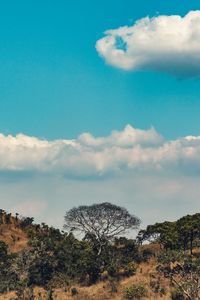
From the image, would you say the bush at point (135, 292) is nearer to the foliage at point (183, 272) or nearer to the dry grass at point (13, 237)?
the foliage at point (183, 272)

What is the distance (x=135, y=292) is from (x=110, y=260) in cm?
1054

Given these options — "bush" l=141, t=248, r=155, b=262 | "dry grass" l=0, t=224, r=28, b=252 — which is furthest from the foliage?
"dry grass" l=0, t=224, r=28, b=252

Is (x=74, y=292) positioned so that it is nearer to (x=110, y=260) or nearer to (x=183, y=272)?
(x=110, y=260)

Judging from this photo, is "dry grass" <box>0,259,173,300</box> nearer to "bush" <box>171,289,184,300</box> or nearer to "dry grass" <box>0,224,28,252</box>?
"bush" <box>171,289,184,300</box>

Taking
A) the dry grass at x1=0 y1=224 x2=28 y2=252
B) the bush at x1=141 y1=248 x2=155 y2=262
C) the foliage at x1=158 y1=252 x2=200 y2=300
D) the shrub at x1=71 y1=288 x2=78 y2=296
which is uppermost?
the dry grass at x1=0 y1=224 x2=28 y2=252

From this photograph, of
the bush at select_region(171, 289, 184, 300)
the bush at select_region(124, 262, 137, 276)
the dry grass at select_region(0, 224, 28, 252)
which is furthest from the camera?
the dry grass at select_region(0, 224, 28, 252)

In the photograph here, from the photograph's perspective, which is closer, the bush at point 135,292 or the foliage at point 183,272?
the foliage at point 183,272

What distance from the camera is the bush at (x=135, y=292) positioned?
65.4 meters

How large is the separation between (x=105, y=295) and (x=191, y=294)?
48.6ft

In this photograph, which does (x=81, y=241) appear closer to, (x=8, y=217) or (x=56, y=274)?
(x=56, y=274)

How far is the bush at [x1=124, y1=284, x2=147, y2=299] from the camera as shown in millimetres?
65438

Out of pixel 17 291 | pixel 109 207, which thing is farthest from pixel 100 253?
pixel 17 291

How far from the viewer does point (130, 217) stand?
285 feet

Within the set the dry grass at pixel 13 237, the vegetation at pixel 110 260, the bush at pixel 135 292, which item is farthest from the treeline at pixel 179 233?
the dry grass at pixel 13 237
